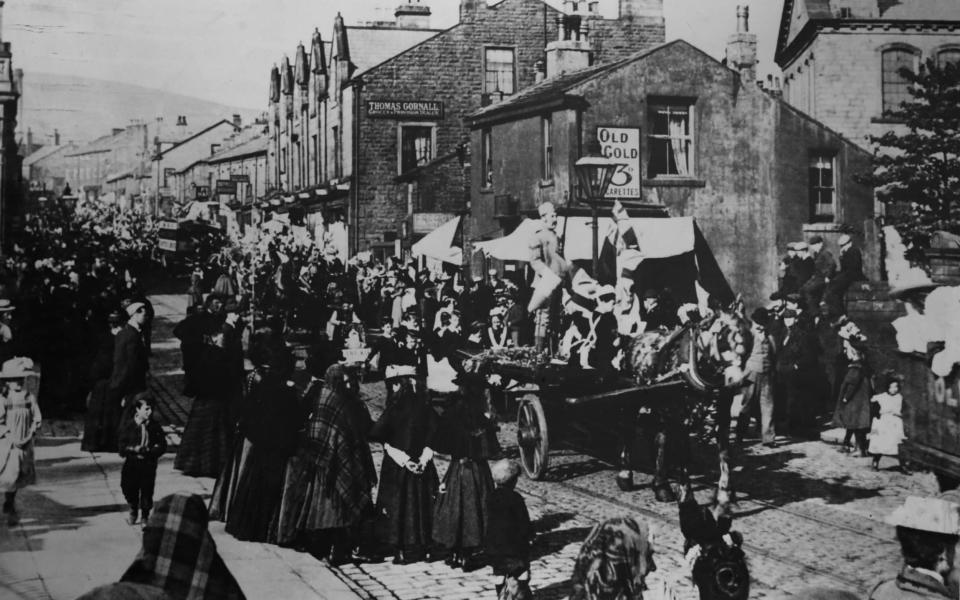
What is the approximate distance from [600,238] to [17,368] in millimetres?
4150

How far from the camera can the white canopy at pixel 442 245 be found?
9023 mm

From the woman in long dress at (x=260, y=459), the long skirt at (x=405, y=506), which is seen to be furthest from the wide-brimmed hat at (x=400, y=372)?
the woman in long dress at (x=260, y=459)

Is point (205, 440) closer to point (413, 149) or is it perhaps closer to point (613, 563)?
point (413, 149)

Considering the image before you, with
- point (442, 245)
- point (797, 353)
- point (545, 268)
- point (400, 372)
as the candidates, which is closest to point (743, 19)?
point (545, 268)

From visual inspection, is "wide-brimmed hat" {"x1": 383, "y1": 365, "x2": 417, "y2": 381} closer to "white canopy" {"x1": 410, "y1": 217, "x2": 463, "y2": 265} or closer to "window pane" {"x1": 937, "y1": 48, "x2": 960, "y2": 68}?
"white canopy" {"x1": 410, "y1": 217, "x2": 463, "y2": 265}

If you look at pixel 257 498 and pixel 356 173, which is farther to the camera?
pixel 356 173

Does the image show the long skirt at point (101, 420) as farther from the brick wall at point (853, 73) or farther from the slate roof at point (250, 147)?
the brick wall at point (853, 73)

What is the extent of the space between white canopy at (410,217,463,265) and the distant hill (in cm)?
256

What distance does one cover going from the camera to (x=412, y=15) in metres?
8.96

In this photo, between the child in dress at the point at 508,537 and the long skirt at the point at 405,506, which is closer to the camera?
the child in dress at the point at 508,537

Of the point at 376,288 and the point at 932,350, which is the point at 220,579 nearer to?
the point at 932,350

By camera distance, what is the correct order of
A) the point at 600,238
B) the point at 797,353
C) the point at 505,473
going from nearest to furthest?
the point at 505,473
the point at 600,238
the point at 797,353

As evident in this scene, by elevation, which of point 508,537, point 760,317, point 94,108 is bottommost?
point 508,537

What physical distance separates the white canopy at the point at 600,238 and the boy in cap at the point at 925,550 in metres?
3.71
